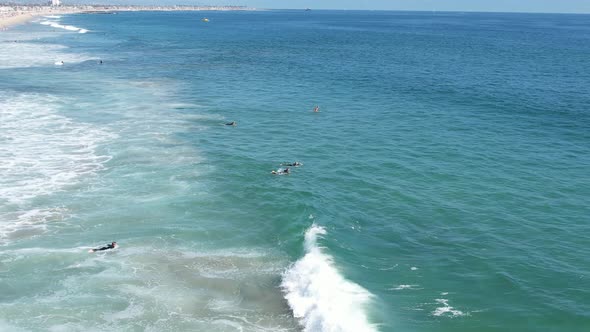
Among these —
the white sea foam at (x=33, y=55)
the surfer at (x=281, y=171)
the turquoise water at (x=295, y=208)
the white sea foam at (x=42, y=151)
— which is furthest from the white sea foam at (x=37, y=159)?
the white sea foam at (x=33, y=55)

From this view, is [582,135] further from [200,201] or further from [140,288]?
[140,288]

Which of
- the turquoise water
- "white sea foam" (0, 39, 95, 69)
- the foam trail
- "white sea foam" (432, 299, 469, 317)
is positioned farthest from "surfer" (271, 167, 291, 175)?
"white sea foam" (0, 39, 95, 69)

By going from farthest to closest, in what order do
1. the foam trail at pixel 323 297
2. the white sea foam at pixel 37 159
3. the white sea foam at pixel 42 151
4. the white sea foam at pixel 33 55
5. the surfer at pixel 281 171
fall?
the white sea foam at pixel 33 55
the surfer at pixel 281 171
the white sea foam at pixel 42 151
the white sea foam at pixel 37 159
the foam trail at pixel 323 297

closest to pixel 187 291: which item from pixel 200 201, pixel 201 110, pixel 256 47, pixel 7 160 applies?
pixel 200 201

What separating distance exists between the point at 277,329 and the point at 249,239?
356 inches

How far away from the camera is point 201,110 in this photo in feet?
204

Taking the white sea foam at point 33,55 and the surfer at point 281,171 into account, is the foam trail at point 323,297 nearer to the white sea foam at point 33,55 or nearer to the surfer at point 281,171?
the surfer at point 281,171

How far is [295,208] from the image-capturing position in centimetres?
3516

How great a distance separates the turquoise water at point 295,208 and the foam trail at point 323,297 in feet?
0.34

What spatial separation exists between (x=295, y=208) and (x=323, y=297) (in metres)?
11.0

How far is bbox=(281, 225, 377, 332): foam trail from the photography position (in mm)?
23030

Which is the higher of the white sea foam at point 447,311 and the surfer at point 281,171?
the surfer at point 281,171

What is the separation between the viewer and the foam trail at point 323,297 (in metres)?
23.0

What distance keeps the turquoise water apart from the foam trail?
0.10 meters
